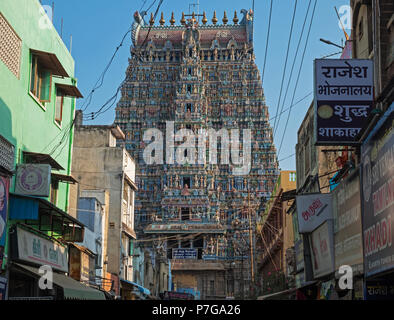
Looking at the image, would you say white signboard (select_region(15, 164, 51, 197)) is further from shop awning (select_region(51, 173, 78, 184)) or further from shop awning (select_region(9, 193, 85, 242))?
shop awning (select_region(51, 173, 78, 184))

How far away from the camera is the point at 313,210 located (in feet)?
63.2

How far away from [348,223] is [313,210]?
356cm

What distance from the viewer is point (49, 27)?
2173cm

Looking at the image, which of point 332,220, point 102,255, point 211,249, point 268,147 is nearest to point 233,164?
point 268,147

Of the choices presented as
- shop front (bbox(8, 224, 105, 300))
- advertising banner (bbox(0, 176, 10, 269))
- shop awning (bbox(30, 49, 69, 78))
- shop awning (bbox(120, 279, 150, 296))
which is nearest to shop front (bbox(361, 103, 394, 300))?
advertising banner (bbox(0, 176, 10, 269))

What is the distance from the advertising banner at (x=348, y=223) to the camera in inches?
576

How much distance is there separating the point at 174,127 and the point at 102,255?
172 feet

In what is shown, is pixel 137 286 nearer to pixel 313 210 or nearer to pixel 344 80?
pixel 313 210

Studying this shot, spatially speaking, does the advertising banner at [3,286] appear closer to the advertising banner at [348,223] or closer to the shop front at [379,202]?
the advertising banner at [348,223]

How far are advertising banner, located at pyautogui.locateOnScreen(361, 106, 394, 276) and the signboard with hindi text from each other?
2.39 m

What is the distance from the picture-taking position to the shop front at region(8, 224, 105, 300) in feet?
Answer: 59.3

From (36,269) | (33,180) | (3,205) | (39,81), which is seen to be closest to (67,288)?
(36,269)

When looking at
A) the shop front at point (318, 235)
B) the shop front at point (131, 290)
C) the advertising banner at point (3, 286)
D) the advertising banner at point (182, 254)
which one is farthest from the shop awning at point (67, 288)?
the advertising banner at point (182, 254)
